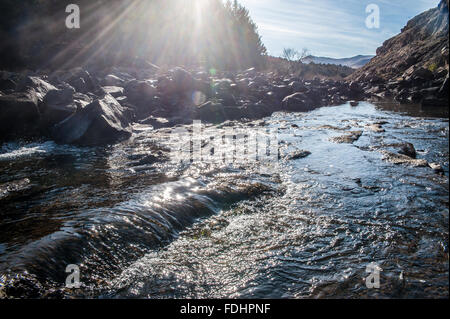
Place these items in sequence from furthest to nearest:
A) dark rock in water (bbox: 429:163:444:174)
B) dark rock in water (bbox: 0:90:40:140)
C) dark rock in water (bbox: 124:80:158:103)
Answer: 1. dark rock in water (bbox: 124:80:158:103)
2. dark rock in water (bbox: 0:90:40:140)
3. dark rock in water (bbox: 429:163:444:174)

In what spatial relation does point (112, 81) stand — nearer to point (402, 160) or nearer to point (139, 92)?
point (139, 92)

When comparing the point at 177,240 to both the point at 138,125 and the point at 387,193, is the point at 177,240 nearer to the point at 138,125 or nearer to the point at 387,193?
the point at 387,193

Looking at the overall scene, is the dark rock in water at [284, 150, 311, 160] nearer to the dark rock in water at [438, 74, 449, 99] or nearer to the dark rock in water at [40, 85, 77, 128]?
the dark rock in water at [40, 85, 77, 128]

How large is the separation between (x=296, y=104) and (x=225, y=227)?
16.1 m

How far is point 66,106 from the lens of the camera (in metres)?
10.3

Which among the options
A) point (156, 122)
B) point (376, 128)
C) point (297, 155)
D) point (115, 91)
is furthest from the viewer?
point (115, 91)

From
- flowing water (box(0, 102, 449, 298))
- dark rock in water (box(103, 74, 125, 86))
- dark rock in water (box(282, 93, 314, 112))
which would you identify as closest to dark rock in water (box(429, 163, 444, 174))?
flowing water (box(0, 102, 449, 298))

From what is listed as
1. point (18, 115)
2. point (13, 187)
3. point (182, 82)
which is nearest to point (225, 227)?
point (13, 187)

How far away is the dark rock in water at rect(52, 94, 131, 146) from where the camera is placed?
9.37m

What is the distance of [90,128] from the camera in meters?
9.55

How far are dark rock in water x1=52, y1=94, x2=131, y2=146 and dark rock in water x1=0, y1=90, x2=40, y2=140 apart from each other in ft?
2.40
